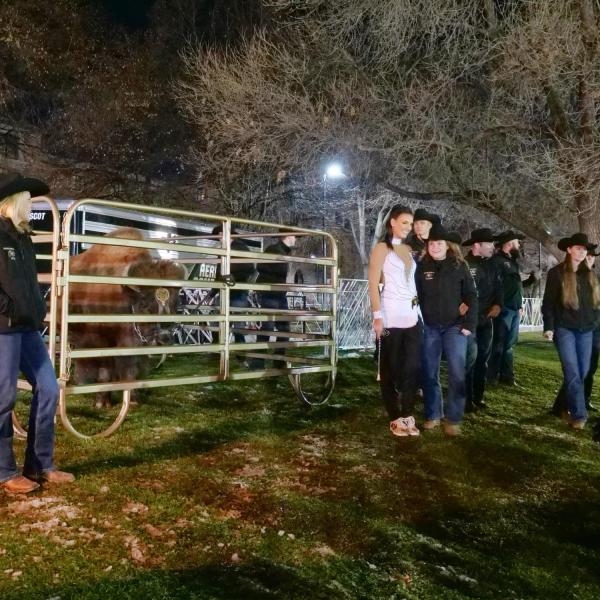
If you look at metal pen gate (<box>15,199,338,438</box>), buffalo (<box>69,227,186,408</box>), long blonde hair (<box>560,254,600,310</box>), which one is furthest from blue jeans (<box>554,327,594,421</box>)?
buffalo (<box>69,227,186,408</box>)

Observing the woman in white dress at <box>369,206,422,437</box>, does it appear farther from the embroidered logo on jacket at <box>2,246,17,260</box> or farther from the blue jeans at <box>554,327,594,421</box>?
the embroidered logo on jacket at <box>2,246,17,260</box>

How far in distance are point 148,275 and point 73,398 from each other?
1886 mm

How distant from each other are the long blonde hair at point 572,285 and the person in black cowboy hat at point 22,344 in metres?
5.06

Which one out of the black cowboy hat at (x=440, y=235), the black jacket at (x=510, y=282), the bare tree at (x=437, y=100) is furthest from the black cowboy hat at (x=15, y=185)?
the bare tree at (x=437, y=100)

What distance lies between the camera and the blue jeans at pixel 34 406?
Answer: 13.2 ft

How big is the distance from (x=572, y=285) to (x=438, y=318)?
5.56 feet

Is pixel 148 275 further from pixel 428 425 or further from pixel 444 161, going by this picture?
pixel 444 161

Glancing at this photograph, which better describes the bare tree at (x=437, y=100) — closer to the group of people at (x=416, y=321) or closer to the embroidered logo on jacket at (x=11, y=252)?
the group of people at (x=416, y=321)

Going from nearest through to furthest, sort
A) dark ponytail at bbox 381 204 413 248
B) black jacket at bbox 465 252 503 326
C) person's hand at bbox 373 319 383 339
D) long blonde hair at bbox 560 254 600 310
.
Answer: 1. person's hand at bbox 373 319 383 339
2. dark ponytail at bbox 381 204 413 248
3. long blonde hair at bbox 560 254 600 310
4. black jacket at bbox 465 252 503 326

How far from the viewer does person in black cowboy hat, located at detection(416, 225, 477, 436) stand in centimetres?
617

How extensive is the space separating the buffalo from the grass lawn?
0.60m

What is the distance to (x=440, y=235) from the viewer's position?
→ 20.4 ft

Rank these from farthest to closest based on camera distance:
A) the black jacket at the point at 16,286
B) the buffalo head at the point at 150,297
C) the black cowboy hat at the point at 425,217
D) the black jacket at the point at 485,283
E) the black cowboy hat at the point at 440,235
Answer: the black jacket at the point at 485,283 < the black cowboy hat at the point at 425,217 < the black cowboy hat at the point at 440,235 < the buffalo head at the point at 150,297 < the black jacket at the point at 16,286

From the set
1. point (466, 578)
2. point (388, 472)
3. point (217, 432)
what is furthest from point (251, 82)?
point (466, 578)
